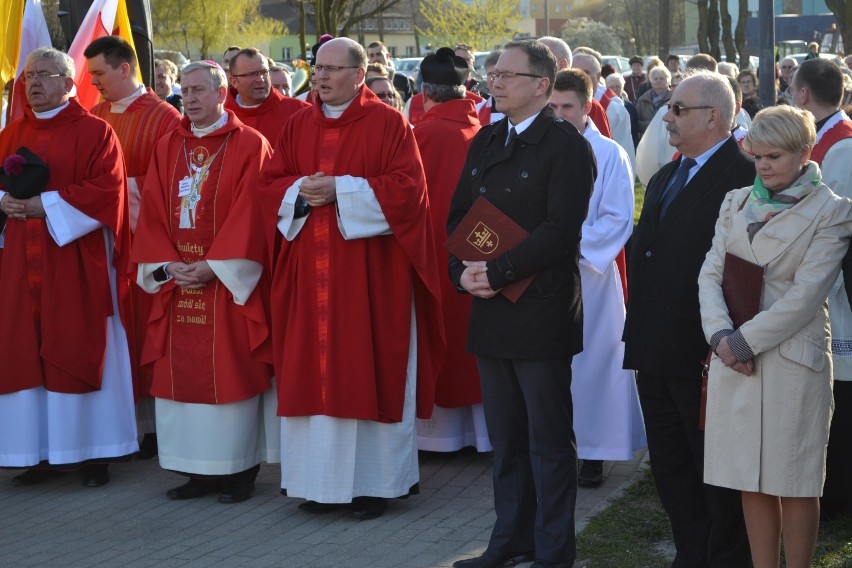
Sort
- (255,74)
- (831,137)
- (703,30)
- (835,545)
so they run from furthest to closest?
(703,30)
(255,74)
(831,137)
(835,545)

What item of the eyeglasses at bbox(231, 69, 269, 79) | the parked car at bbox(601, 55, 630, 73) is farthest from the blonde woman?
the parked car at bbox(601, 55, 630, 73)

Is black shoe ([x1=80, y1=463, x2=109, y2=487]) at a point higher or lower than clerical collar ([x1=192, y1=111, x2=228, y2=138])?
lower

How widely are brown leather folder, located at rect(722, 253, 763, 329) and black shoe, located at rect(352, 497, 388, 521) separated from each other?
7.58 ft

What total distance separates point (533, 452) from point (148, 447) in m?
3.20

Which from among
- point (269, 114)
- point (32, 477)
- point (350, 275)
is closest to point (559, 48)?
point (269, 114)

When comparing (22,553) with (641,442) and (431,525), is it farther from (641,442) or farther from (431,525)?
(641,442)

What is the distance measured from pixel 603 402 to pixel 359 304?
4.72 ft

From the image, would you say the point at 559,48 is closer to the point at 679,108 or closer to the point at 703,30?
the point at 679,108

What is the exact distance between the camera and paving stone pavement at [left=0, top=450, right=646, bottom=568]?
553cm

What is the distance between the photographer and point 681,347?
471cm

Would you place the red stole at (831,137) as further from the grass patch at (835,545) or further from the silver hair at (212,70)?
the silver hair at (212,70)

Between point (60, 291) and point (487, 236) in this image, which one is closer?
point (487, 236)

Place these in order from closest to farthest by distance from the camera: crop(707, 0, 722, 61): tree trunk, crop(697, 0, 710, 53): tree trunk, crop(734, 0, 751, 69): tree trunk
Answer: crop(734, 0, 751, 69): tree trunk, crop(707, 0, 722, 61): tree trunk, crop(697, 0, 710, 53): tree trunk

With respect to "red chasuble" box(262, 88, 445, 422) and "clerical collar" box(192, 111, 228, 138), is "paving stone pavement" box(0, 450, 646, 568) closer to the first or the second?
"red chasuble" box(262, 88, 445, 422)
